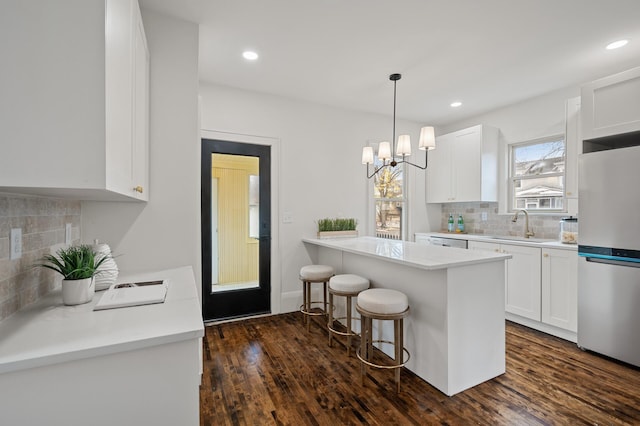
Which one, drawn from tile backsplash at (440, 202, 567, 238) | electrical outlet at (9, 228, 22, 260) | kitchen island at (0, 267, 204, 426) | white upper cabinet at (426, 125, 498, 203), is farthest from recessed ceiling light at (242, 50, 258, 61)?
tile backsplash at (440, 202, 567, 238)

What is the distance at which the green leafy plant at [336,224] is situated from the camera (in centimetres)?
384

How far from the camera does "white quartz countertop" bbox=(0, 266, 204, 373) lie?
85cm

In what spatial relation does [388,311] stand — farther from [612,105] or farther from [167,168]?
[612,105]

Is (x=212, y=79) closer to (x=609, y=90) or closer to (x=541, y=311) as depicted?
(x=609, y=90)

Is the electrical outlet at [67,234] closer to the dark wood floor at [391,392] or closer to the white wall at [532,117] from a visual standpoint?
the dark wood floor at [391,392]

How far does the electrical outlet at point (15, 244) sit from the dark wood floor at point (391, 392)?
1342 millimetres

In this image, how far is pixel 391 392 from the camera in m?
2.05

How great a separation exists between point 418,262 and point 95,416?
1.77m

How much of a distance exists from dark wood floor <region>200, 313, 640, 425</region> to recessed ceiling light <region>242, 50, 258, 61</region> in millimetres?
2736

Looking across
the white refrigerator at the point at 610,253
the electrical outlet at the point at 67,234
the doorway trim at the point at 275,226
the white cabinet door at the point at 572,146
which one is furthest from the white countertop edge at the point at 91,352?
the white cabinet door at the point at 572,146

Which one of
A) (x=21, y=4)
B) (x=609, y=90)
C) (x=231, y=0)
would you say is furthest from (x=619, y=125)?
(x=21, y=4)

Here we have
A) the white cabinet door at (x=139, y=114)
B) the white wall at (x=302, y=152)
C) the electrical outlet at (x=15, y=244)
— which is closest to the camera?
the electrical outlet at (x=15, y=244)

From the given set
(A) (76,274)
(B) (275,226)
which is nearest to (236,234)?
(B) (275,226)

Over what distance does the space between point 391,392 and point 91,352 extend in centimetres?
186
